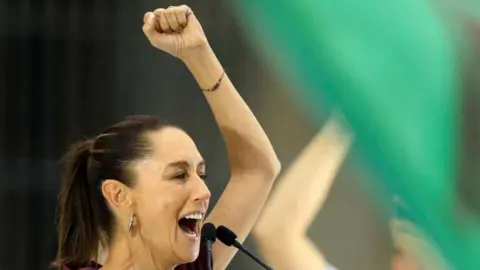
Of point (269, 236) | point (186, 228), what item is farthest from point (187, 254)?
point (269, 236)

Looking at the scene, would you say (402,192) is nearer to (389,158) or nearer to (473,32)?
(389,158)

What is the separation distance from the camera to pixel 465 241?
1592 mm

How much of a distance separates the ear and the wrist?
33cm

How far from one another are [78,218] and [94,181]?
0.08 meters

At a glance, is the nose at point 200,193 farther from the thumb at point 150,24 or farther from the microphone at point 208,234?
the thumb at point 150,24

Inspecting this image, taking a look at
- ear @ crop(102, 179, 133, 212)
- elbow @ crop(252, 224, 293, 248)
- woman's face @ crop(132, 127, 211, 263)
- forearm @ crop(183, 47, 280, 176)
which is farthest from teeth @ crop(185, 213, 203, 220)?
elbow @ crop(252, 224, 293, 248)

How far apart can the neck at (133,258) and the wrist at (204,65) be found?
1.28 ft

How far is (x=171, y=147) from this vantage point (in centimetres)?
119

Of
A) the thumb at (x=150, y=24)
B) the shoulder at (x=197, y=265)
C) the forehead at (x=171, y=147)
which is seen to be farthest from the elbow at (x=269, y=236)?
the thumb at (x=150, y=24)

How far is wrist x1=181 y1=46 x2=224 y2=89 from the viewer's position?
1368mm

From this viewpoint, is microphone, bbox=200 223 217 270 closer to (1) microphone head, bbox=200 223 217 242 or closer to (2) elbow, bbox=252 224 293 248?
(1) microphone head, bbox=200 223 217 242

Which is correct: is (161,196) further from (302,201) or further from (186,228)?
(302,201)

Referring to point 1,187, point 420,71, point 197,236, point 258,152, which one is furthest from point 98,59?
point 420,71

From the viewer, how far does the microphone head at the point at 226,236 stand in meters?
1.19
